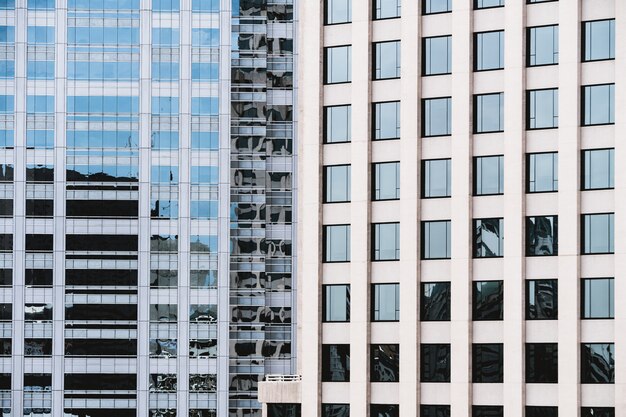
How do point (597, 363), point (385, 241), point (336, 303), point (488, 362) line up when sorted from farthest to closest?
point (336, 303), point (385, 241), point (488, 362), point (597, 363)

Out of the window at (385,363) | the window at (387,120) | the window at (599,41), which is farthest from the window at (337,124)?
the window at (599,41)

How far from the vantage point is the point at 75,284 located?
355 ft

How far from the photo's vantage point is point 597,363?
56156 mm

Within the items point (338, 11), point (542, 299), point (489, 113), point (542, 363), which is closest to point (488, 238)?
point (542, 299)

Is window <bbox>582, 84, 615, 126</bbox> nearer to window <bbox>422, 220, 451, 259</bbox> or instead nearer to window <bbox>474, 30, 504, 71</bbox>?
window <bbox>474, 30, 504, 71</bbox>

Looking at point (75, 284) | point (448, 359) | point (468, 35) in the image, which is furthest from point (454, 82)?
point (75, 284)

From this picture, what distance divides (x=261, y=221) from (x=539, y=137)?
5203 cm

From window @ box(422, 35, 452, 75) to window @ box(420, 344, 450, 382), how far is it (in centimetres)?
1292

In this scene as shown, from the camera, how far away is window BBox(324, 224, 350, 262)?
2388 inches

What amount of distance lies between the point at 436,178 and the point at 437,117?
288 centimetres

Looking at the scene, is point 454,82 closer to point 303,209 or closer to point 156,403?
point 303,209

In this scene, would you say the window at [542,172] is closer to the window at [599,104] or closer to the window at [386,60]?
the window at [599,104]

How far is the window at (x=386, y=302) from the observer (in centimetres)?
5950

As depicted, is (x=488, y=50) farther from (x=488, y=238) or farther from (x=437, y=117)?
(x=488, y=238)
